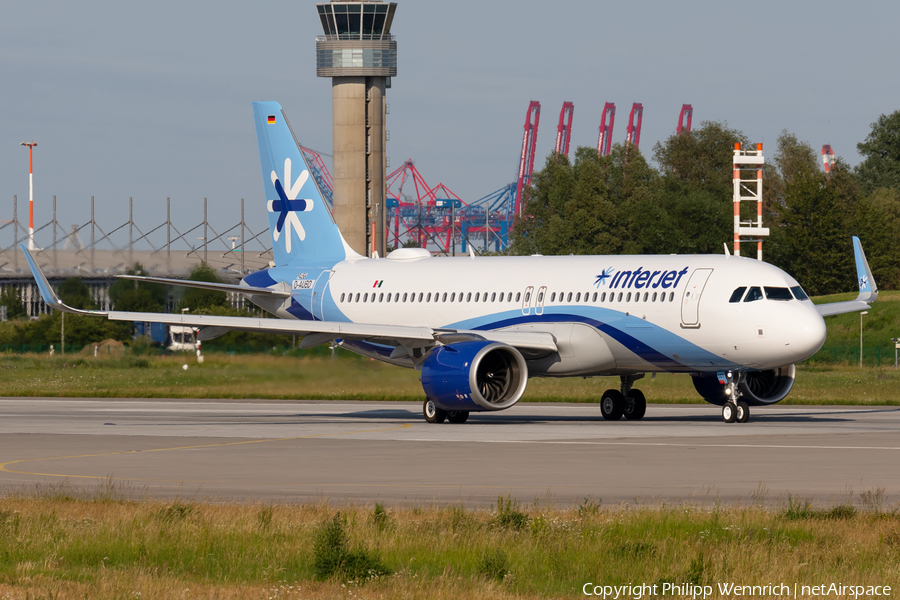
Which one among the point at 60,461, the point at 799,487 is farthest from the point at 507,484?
the point at 60,461

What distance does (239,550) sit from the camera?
12.8 m

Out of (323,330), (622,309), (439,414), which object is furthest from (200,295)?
(622,309)

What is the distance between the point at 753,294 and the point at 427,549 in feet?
66.6

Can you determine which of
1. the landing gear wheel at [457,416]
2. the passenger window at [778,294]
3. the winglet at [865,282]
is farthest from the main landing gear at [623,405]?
the winglet at [865,282]

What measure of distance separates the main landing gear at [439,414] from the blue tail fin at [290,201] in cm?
920

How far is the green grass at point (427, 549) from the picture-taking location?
1122 cm

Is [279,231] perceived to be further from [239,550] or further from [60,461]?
[239,550]

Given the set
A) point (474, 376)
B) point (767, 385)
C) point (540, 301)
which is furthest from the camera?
point (540, 301)

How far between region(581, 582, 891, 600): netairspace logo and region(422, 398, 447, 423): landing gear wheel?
895 inches

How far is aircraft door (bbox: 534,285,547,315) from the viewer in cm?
3469

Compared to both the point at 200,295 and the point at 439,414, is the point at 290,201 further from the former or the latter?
the point at 439,414

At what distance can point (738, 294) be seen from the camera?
31.6 meters

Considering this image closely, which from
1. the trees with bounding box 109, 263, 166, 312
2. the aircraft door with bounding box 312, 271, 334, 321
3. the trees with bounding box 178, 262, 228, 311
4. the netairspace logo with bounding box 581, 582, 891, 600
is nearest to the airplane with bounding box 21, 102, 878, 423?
the aircraft door with bounding box 312, 271, 334, 321

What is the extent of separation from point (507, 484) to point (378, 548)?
6.64 m
